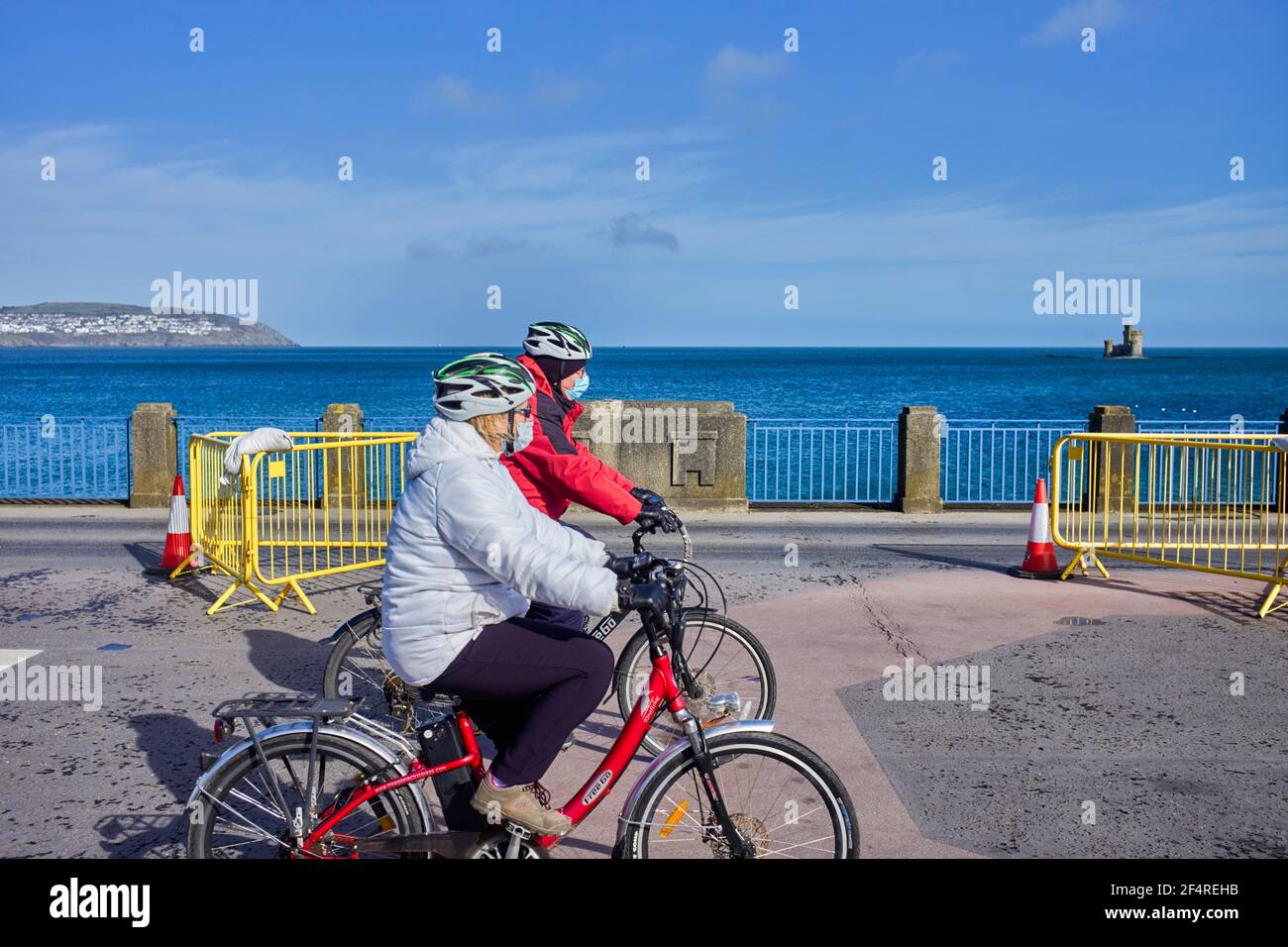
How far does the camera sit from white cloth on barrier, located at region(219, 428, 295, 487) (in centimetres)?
913

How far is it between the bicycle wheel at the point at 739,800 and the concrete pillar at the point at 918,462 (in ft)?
39.7

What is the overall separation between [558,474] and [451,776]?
6.56ft

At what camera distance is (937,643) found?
331 inches

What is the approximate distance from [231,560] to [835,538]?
6675 millimetres

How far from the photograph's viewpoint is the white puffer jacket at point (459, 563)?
3896 mm

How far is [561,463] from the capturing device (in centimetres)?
578

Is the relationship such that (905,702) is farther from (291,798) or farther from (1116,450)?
(1116,450)

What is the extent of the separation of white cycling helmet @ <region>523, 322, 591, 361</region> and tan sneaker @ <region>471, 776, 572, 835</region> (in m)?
2.58

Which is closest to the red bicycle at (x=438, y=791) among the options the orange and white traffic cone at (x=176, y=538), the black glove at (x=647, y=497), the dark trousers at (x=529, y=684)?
the dark trousers at (x=529, y=684)

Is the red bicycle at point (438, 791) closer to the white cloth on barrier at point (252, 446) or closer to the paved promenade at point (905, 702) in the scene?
the paved promenade at point (905, 702)

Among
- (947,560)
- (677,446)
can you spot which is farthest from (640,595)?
(677,446)

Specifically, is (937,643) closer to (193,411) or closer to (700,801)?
(700,801)

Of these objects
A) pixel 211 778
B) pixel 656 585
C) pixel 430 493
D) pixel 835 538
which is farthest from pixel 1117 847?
pixel 835 538

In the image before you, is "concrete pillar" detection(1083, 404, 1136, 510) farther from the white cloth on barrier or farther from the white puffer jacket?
the white puffer jacket
